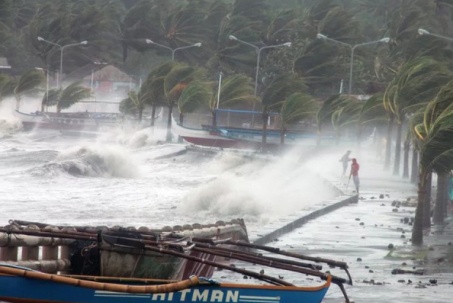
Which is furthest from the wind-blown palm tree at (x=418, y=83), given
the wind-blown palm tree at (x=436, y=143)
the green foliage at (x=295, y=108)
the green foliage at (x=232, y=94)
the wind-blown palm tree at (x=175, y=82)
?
the wind-blown palm tree at (x=175, y=82)

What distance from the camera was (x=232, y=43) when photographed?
5536 inches

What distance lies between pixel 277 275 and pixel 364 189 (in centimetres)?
2485

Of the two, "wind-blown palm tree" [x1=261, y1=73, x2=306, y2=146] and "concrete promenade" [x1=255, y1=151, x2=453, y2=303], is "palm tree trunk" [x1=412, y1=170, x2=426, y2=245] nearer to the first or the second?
"concrete promenade" [x1=255, y1=151, x2=453, y2=303]

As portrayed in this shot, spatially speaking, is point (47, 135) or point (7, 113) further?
point (7, 113)

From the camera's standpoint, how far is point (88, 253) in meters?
14.6

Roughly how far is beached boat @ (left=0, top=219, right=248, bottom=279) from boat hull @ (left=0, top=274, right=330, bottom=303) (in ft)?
3.07

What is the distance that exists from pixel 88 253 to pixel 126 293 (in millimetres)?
1402

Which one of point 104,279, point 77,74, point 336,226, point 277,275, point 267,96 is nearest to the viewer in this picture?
point 104,279

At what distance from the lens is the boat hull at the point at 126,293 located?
516 inches

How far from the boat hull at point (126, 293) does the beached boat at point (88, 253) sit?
0.94 metres

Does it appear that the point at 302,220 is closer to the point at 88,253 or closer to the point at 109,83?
the point at 88,253

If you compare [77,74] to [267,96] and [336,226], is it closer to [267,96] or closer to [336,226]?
[267,96]

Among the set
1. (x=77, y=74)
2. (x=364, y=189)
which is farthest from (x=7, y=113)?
(x=364, y=189)

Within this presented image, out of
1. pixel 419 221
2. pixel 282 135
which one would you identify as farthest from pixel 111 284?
pixel 282 135
